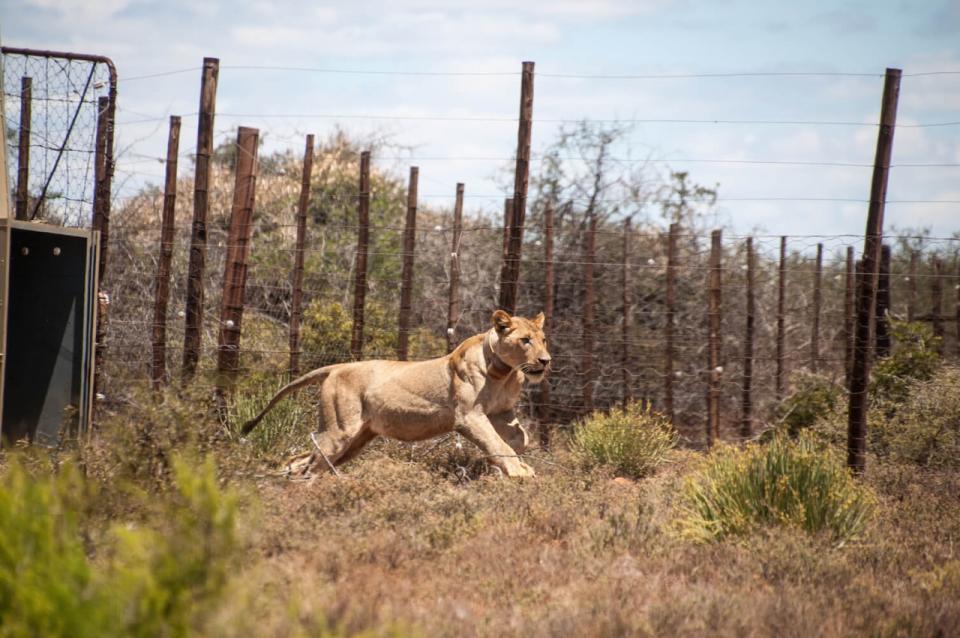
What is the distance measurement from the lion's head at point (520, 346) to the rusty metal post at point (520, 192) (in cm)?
248

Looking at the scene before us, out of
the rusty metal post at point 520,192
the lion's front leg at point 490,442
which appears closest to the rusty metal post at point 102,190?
the rusty metal post at point 520,192

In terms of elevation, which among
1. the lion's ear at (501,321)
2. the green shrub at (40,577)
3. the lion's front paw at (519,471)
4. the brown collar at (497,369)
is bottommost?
the lion's front paw at (519,471)

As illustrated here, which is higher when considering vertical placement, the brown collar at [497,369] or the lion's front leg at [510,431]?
the brown collar at [497,369]

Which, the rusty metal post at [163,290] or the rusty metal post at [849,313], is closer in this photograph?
the rusty metal post at [163,290]

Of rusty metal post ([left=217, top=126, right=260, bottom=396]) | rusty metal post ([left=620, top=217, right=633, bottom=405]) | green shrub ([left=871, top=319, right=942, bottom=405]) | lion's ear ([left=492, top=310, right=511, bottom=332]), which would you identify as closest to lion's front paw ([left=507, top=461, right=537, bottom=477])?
lion's ear ([left=492, top=310, right=511, bottom=332])

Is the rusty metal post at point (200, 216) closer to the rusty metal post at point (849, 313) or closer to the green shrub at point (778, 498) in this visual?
the green shrub at point (778, 498)

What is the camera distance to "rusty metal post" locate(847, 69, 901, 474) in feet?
34.1

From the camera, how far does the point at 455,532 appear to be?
738 cm

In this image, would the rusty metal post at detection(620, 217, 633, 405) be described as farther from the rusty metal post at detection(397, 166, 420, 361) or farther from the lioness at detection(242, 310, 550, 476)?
the lioness at detection(242, 310, 550, 476)

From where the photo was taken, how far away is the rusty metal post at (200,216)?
1259 cm

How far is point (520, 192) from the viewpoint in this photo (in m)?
12.7

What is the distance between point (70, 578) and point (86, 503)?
2238 millimetres

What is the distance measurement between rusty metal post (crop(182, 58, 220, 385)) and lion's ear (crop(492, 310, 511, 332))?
4308mm

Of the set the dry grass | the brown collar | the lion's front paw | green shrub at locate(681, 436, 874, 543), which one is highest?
the brown collar
